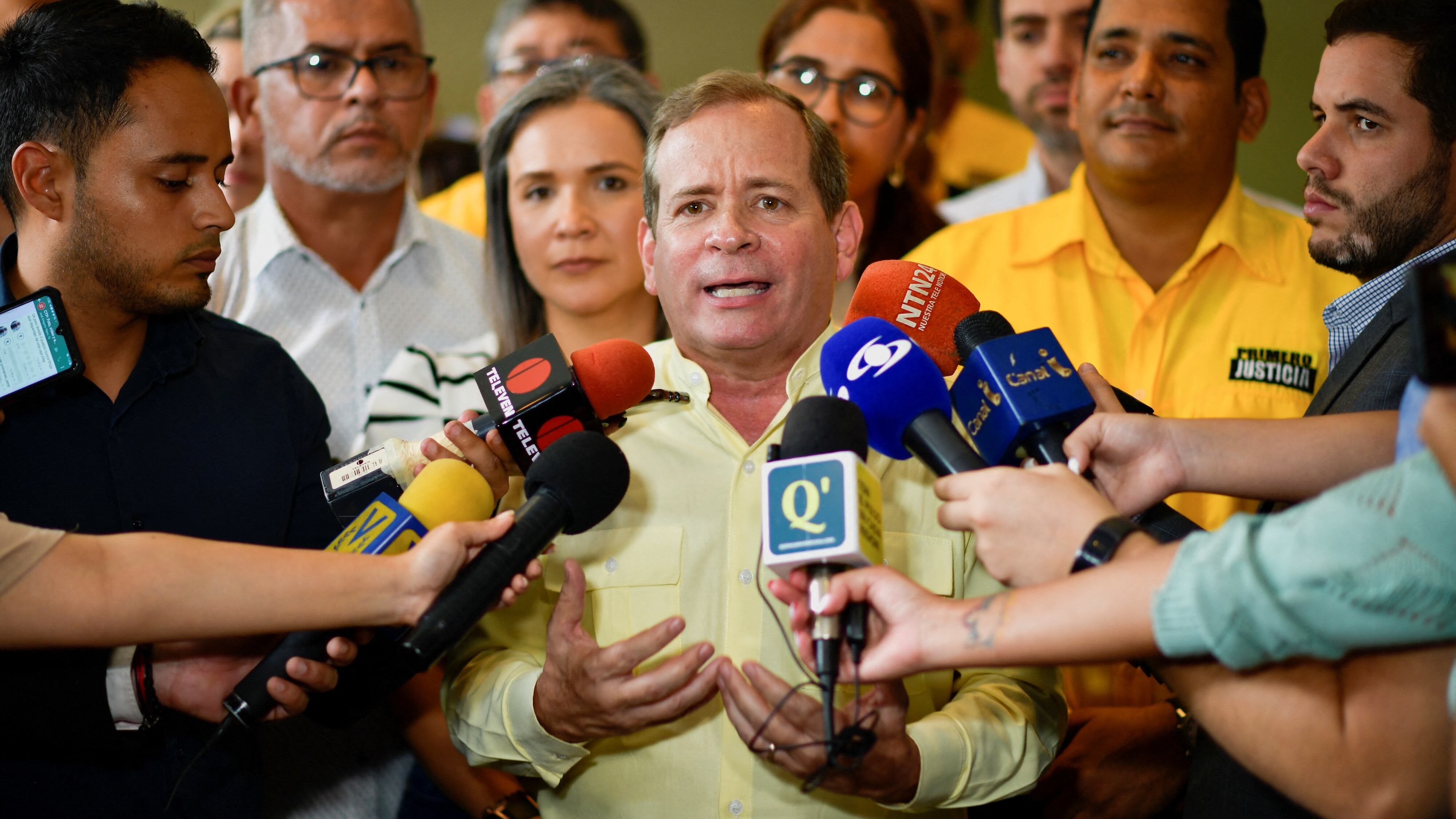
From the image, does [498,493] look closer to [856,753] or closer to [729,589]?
[729,589]

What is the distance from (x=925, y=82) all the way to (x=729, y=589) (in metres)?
2.46

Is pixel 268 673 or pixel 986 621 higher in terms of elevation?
pixel 986 621

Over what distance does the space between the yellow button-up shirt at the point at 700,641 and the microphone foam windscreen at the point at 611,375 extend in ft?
0.66

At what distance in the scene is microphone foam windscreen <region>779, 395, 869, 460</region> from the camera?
1.76m

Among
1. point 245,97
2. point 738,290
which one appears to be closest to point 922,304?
point 738,290

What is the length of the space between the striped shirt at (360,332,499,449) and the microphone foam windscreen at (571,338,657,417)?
927 millimetres

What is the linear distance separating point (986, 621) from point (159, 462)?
169cm

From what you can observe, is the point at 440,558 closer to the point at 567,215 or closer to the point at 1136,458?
the point at 1136,458

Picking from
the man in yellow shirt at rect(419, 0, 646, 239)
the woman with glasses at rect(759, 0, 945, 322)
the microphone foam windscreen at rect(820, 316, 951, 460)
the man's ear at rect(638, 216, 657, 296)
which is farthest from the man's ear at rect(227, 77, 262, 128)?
the microphone foam windscreen at rect(820, 316, 951, 460)

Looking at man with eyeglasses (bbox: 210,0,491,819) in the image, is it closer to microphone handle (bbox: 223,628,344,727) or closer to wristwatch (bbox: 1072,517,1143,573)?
microphone handle (bbox: 223,628,344,727)

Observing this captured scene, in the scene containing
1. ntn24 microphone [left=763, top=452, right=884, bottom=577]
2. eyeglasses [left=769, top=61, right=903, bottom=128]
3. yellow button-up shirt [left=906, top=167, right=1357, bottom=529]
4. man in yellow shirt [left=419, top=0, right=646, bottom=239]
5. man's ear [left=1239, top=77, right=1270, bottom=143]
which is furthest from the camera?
man in yellow shirt [left=419, top=0, right=646, bottom=239]

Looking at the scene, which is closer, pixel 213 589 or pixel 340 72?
pixel 213 589

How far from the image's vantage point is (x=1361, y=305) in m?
2.51

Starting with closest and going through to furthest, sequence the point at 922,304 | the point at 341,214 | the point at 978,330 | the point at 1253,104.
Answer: the point at 978,330
the point at 922,304
the point at 1253,104
the point at 341,214
